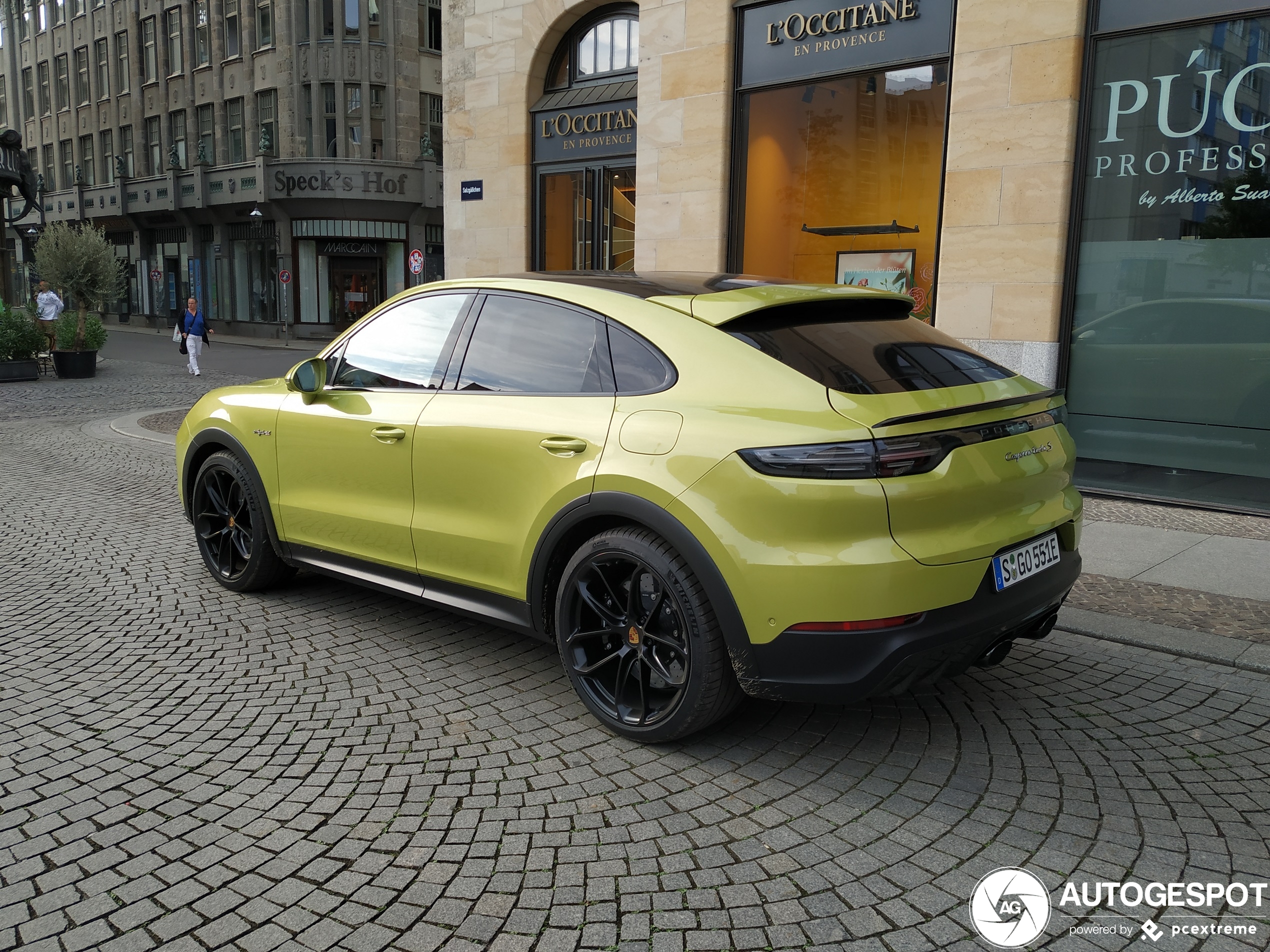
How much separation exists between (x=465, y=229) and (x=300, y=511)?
439 inches

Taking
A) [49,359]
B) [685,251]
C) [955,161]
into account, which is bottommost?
[49,359]

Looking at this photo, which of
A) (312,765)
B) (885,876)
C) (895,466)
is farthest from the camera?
(312,765)

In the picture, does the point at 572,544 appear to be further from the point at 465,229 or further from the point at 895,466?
the point at 465,229

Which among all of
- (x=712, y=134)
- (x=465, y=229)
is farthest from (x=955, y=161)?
(x=465, y=229)

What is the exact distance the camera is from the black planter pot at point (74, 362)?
2011cm

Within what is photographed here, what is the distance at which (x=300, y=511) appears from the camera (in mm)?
5047

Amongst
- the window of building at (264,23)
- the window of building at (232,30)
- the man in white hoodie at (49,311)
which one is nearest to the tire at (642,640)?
the man in white hoodie at (49,311)

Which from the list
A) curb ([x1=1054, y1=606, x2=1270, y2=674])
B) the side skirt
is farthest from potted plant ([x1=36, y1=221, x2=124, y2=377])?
curb ([x1=1054, y1=606, x2=1270, y2=674])

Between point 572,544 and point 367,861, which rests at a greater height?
point 572,544

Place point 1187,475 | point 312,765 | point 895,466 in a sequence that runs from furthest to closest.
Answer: point 1187,475 → point 312,765 → point 895,466

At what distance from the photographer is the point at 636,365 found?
3.71 m

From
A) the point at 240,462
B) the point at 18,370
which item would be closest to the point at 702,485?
the point at 240,462

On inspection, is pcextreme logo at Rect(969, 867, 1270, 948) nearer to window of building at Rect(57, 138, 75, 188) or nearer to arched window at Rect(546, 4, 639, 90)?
arched window at Rect(546, 4, 639, 90)

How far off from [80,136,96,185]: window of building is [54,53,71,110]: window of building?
95.9 inches
